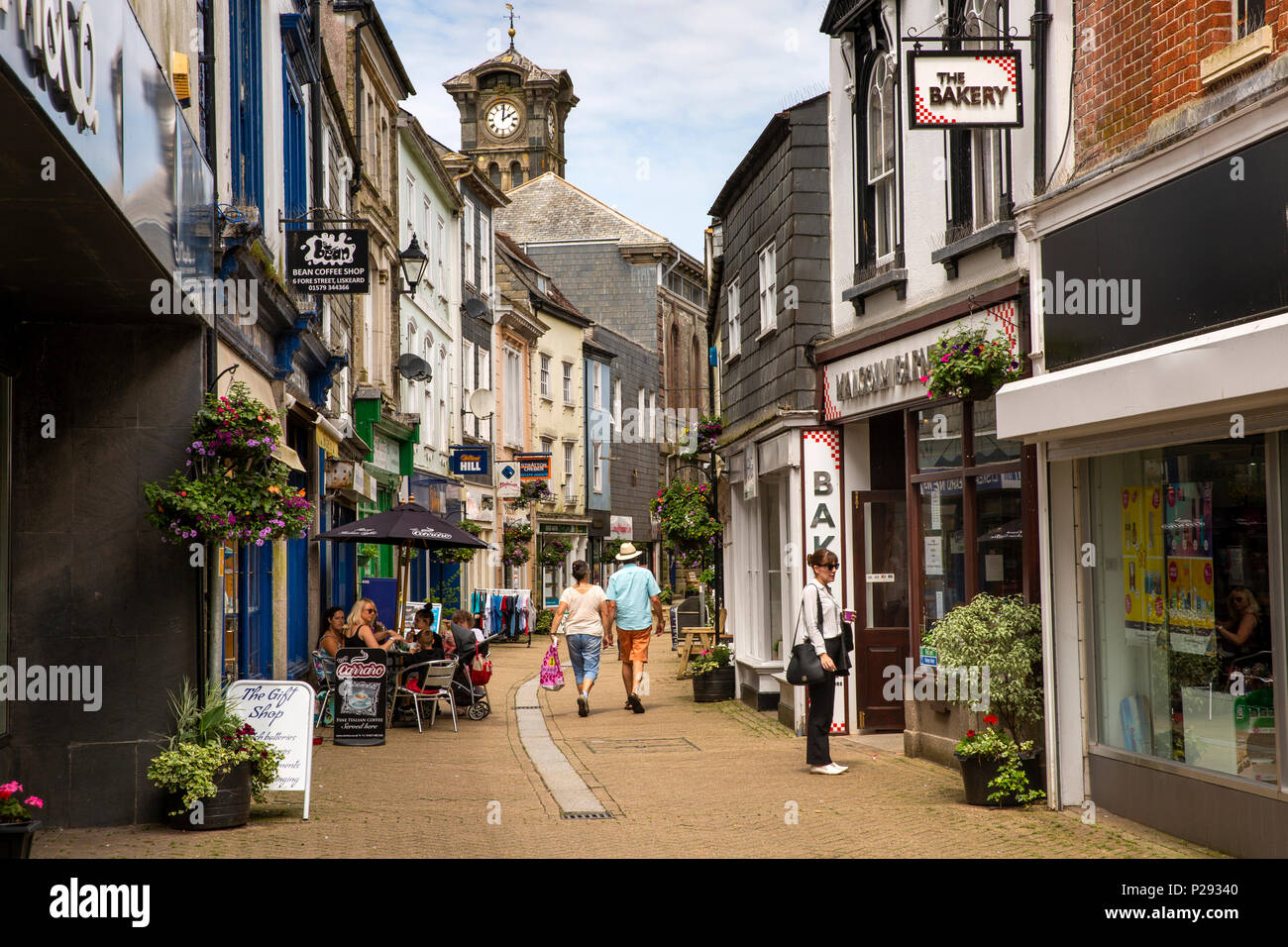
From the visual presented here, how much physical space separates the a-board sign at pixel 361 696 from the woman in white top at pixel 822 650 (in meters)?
4.18

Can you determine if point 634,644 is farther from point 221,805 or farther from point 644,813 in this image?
point 221,805

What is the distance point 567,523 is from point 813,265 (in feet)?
104

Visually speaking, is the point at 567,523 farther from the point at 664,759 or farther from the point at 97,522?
the point at 97,522

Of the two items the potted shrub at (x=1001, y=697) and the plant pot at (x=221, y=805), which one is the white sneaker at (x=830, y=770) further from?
the plant pot at (x=221, y=805)

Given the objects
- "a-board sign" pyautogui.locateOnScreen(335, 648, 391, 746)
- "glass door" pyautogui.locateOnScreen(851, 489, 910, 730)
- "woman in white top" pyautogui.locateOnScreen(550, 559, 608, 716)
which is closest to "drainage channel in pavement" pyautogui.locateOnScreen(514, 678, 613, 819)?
"woman in white top" pyautogui.locateOnScreen(550, 559, 608, 716)

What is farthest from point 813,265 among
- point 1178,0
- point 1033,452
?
point 1178,0

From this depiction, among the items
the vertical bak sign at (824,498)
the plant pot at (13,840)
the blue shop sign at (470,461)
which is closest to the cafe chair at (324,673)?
the vertical bak sign at (824,498)

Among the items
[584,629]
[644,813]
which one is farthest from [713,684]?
[644,813]

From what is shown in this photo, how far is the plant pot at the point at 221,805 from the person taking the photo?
8.72 metres

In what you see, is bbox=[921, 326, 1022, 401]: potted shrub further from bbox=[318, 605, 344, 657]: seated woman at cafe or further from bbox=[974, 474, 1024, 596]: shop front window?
bbox=[318, 605, 344, 657]: seated woman at cafe

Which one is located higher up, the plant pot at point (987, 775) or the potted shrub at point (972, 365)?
the potted shrub at point (972, 365)

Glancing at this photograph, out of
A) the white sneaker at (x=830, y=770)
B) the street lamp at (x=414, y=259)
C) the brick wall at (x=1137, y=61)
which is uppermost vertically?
the street lamp at (x=414, y=259)

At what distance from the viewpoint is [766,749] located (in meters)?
13.0

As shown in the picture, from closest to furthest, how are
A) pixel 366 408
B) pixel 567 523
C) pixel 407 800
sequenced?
1. pixel 407 800
2. pixel 366 408
3. pixel 567 523
